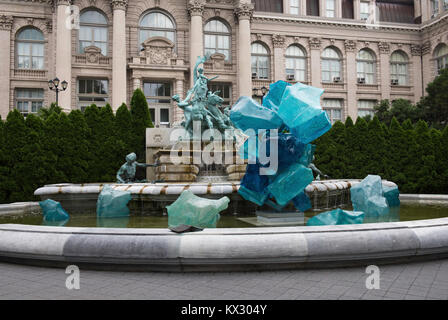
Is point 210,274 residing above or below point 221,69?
below

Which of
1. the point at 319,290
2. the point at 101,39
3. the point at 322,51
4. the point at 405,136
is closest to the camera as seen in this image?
the point at 319,290

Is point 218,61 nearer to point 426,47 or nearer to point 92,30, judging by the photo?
point 92,30

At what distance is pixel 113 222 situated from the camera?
765 cm

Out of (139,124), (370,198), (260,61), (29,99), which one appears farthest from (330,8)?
(370,198)

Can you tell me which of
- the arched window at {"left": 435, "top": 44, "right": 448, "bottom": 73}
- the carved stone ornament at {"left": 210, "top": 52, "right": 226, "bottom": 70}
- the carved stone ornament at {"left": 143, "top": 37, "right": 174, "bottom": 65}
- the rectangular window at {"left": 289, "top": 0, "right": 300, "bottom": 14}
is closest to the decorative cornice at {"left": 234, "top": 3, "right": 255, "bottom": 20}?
the carved stone ornament at {"left": 210, "top": 52, "right": 226, "bottom": 70}

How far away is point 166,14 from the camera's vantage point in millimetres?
37719

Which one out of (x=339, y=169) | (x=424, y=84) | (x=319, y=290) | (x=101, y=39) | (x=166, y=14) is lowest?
(x=319, y=290)

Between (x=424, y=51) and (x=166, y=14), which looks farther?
(x=424, y=51)

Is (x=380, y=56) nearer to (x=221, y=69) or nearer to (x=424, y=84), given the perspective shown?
(x=424, y=84)

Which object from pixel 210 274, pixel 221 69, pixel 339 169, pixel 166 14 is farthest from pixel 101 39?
pixel 210 274

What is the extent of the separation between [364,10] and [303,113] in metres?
45.0

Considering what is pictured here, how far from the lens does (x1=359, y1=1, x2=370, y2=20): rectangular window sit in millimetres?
44812

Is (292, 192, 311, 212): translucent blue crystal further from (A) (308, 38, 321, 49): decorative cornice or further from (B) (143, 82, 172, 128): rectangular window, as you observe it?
(A) (308, 38, 321, 49): decorative cornice
